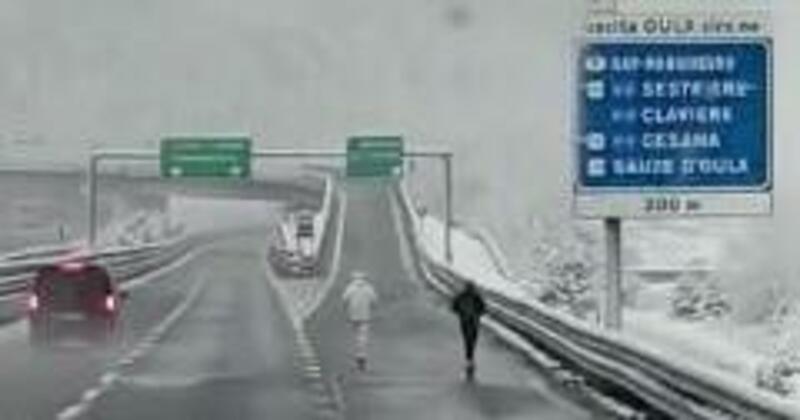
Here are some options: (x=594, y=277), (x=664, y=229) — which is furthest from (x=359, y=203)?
(x=594, y=277)

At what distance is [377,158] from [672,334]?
155ft

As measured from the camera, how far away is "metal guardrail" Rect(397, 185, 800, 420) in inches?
750

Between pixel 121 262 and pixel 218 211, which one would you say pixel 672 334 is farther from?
pixel 218 211

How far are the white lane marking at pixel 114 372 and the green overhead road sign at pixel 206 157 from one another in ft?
105

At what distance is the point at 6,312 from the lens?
5003cm

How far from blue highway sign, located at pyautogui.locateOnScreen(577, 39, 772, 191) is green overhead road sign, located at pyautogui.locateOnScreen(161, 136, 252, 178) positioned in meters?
64.4

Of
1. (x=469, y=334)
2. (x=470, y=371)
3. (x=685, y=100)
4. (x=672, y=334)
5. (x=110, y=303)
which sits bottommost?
(x=672, y=334)

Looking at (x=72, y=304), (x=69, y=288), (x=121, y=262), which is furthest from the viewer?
(x=121, y=262)

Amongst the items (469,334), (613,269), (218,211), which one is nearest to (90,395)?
(469,334)

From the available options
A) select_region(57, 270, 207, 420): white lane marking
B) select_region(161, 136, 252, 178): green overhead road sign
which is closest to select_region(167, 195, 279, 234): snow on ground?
select_region(161, 136, 252, 178): green overhead road sign

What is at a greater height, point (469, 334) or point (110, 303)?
point (110, 303)

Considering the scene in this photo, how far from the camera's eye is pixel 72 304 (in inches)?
1585

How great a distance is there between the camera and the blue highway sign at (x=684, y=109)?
1286 inches

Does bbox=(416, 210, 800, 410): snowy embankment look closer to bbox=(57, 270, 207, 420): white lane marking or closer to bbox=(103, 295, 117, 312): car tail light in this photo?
bbox=(57, 270, 207, 420): white lane marking
